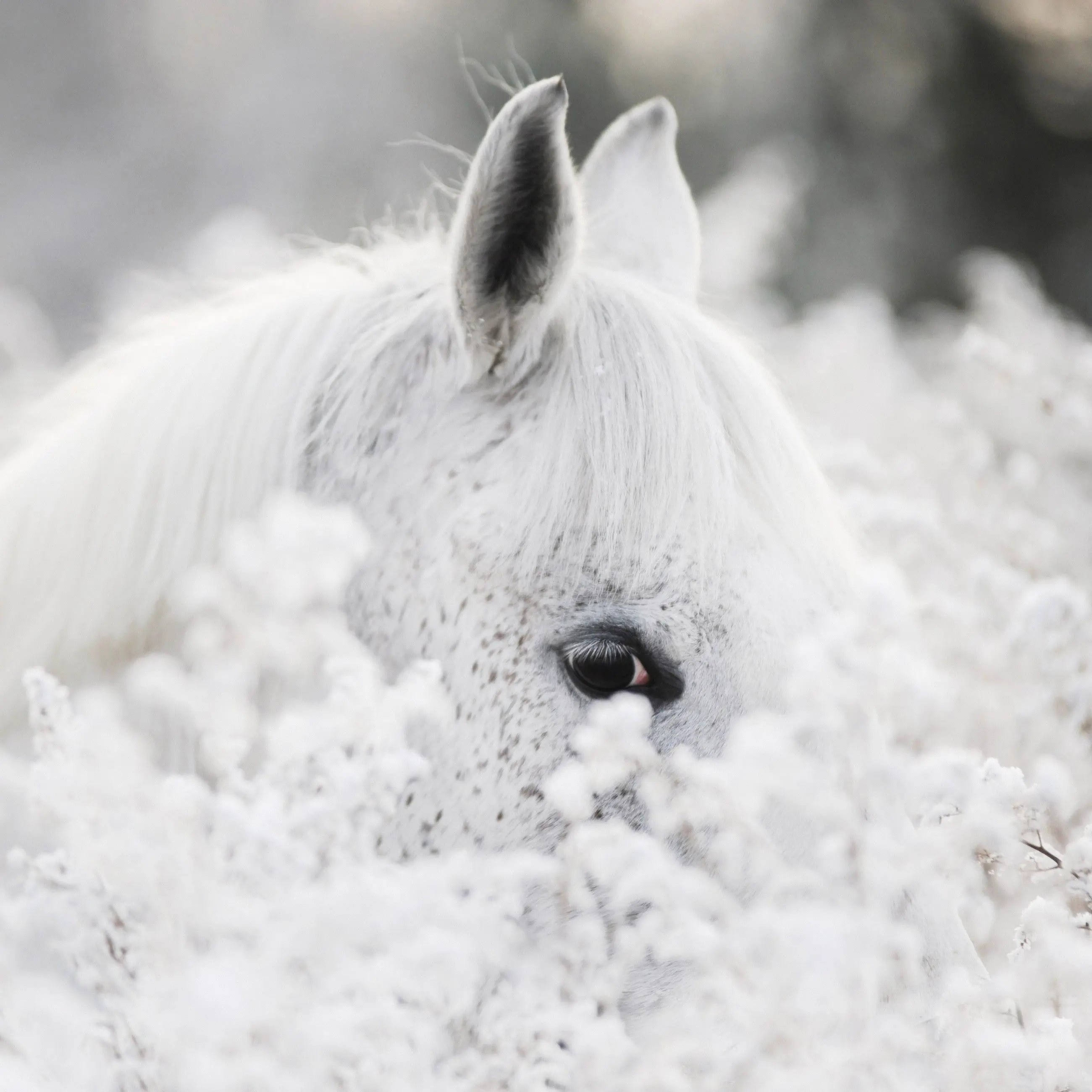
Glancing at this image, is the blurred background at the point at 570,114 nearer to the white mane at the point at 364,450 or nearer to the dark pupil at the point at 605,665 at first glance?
the white mane at the point at 364,450

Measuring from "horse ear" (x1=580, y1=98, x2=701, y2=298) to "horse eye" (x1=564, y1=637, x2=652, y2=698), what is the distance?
69 centimetres

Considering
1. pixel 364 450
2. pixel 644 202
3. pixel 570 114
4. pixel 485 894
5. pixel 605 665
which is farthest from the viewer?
pixel 570 114

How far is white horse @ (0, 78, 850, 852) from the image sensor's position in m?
1.20

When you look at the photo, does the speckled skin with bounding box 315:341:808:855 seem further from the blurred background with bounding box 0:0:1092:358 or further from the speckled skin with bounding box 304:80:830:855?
the blurred background with bounding box 0:0:1092:358

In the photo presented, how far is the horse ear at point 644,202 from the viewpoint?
174cm

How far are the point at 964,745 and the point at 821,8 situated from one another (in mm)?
10416

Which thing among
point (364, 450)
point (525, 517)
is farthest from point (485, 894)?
point (364, 450)

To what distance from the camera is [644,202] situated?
1824mm

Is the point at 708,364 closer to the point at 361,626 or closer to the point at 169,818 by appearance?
the point at 361,626

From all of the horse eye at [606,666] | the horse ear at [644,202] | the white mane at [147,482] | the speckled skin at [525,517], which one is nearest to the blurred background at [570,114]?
the horse ear at [644,202]

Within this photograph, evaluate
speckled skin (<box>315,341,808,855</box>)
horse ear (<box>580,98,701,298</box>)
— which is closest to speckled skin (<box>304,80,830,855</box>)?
speckled skin (<box>315,341,808,855</box>)

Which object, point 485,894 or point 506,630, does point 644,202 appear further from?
point 485,894

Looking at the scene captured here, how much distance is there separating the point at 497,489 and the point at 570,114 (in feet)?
26.5

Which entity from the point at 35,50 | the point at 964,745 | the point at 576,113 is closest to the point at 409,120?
the point at 576,113
